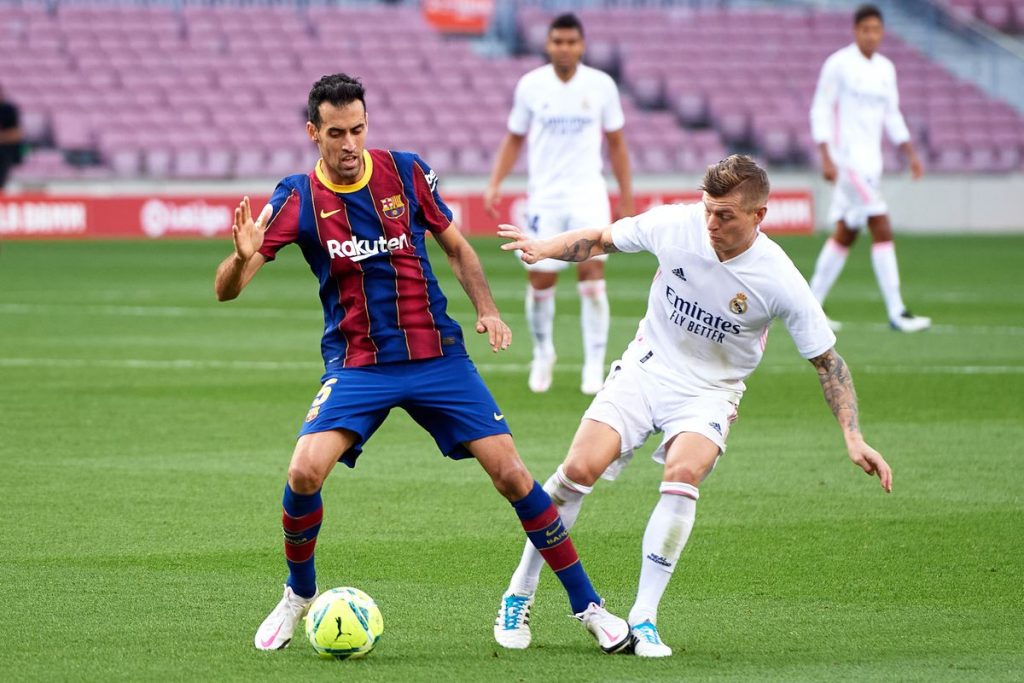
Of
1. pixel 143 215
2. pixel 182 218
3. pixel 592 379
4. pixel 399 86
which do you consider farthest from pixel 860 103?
pixel 399 86

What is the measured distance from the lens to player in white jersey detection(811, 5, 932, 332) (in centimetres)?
1516

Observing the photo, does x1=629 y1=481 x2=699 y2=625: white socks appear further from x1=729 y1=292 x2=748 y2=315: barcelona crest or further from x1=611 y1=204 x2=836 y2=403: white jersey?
x1=729 y1=292 x2=748 y2=315: barcelona crest

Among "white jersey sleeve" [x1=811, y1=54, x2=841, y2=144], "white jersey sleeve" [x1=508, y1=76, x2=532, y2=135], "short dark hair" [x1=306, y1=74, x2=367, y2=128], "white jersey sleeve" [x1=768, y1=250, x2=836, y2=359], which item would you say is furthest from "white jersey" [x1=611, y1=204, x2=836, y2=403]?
"white jersey sleeve" [x1=811, y1=54, x2=841, y2=144]

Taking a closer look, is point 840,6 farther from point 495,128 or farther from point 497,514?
point 497,514

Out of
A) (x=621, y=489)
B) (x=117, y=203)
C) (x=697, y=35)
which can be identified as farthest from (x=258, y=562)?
(x=697, y=35)

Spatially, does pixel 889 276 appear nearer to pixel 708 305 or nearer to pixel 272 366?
pixel 272 366

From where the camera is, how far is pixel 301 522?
216 inches

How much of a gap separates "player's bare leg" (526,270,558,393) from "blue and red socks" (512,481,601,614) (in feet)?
20.5

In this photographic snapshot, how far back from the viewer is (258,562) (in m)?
6.65

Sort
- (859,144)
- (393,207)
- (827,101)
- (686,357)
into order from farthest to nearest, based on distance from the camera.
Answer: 1. (859,144)
2. (827,101)
3. (686,357)
4. (393,207)

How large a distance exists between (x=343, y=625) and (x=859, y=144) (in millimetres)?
11393

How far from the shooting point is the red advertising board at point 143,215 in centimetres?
2833

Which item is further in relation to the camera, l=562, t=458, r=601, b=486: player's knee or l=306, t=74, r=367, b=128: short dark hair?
l=562, t=458, r=601, b=486: player's knee

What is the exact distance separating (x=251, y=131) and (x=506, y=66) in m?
6.22
